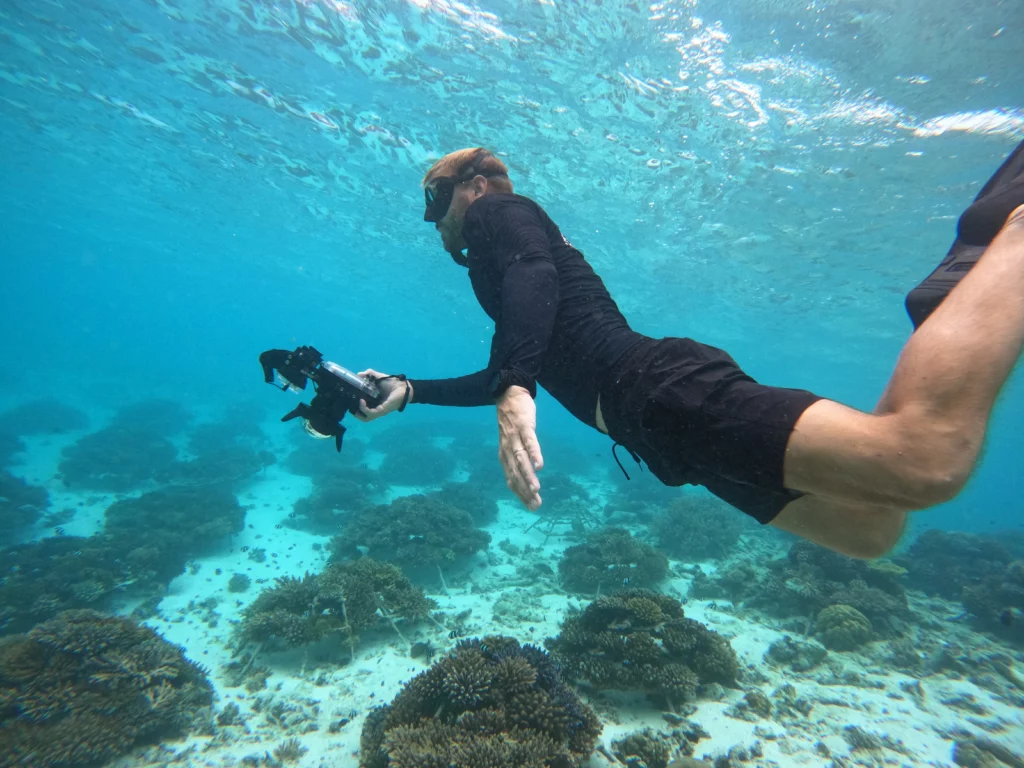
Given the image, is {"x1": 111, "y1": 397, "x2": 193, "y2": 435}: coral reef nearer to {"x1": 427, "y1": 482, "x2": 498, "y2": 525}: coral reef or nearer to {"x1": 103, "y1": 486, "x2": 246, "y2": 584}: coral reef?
{"x1": 103, "y1": 486, "x2": 246, "y2": 584}: coral reef

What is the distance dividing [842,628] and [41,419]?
112 ft

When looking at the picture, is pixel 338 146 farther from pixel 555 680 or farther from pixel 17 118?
pixel 555 680

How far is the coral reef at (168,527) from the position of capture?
10.2 meters

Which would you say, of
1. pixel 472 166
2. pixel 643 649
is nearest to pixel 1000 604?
pixel 643 649

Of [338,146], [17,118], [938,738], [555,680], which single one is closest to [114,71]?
[338,146]

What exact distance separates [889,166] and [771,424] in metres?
17.2

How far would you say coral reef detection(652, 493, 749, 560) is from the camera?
12.7 m

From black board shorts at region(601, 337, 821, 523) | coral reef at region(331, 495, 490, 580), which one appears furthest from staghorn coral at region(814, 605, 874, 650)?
black board shorts at region(601, 337, 821, 523)

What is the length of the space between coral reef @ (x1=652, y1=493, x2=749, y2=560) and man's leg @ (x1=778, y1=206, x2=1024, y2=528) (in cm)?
A: 1221

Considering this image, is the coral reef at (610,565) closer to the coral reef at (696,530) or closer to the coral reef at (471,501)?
the coral reef at (696,530)

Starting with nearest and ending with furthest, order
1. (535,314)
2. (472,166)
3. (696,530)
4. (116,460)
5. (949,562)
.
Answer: (535,314) < (472,166) < (949,562) < (696,530) < (116,460)

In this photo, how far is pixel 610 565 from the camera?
33.2 feet

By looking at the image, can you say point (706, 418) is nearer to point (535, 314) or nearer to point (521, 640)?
point (535, 314)

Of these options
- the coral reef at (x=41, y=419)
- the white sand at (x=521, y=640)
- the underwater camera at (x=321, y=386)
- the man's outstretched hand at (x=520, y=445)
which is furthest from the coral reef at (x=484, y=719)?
the coral reef at (x=41, y=419)
